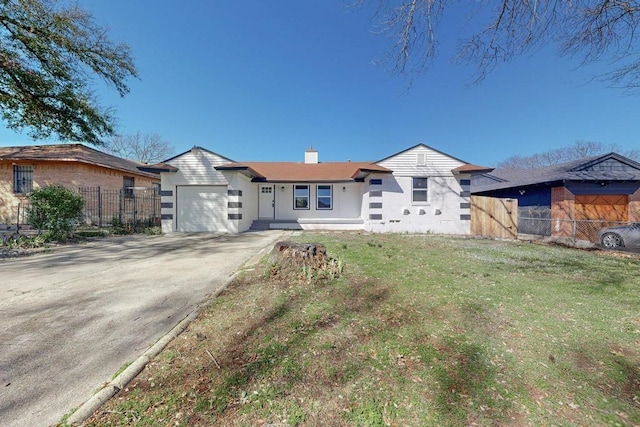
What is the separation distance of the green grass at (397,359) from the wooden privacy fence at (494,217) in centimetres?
872

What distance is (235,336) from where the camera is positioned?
296 cm

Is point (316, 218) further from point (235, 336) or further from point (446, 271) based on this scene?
point (235, 336)

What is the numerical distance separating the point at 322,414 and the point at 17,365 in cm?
306

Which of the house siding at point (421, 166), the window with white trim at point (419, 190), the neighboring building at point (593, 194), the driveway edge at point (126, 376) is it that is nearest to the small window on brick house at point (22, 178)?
the driveway edge at point (126, 376)

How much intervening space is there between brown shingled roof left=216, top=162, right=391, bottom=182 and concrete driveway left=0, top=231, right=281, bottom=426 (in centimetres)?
729

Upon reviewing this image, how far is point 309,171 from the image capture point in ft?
55.6

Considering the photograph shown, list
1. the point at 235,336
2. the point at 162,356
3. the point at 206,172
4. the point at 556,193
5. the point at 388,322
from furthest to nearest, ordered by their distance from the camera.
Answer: the point at 556,193 < the point at 206,172 < the point at 388,322 < the point at 235,336 < the point at 162,356

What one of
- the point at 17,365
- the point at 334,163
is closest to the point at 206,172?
the point at 334,163

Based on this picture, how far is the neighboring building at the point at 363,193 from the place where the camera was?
12695 millimetres

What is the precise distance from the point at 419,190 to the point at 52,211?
15502 mm

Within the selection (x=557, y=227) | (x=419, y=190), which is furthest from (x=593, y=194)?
(x=419, y=190)

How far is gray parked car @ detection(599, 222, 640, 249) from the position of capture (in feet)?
32.9

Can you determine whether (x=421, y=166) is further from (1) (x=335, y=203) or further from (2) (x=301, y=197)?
(2) (x=301, y=197)

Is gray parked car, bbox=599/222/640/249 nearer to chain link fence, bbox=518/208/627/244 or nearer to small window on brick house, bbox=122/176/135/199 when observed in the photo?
chain link fence, bbox=518/208/627/244
